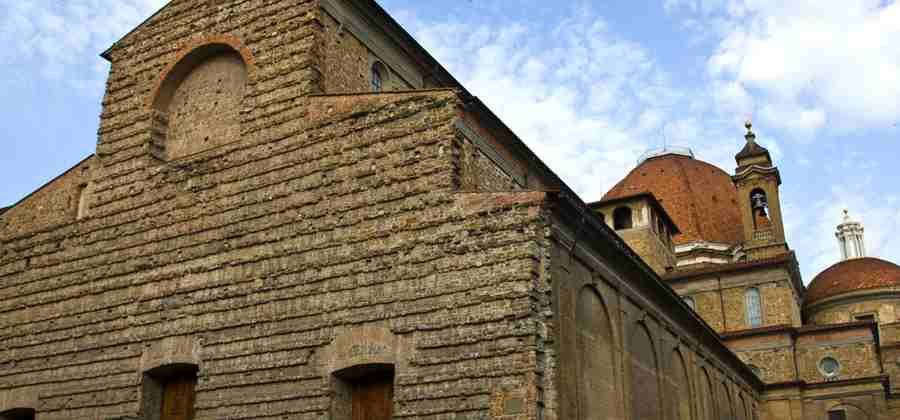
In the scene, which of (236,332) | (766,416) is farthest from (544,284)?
(766,416)

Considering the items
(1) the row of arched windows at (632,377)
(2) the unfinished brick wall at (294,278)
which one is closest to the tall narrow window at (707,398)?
(1) the row of arched windows at (632,377)

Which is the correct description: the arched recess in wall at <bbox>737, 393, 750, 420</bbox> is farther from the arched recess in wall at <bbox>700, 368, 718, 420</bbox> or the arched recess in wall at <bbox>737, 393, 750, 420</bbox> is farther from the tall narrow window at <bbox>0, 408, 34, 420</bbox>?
the tall narrow window at <bbox>0, 408, 34, 420</bbox>

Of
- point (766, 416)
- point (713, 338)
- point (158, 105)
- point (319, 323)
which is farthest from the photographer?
point (766, 416)

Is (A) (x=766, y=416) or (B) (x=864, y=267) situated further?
(B) (x=864, y=267)

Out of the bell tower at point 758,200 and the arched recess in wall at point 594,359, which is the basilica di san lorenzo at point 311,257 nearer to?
the arched recess in wall at point 594,359

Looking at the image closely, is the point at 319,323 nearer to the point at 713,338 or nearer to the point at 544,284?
the point at 544,284

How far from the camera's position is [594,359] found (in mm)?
14430

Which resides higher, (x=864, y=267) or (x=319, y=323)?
(x=864, y=267)

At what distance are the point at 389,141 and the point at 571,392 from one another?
4.61 m

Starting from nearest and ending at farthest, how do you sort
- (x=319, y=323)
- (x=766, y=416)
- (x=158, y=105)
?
(x=319, y=323) → (x=158, y=105) → (x=766, y=416)

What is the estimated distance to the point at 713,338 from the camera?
23.6m

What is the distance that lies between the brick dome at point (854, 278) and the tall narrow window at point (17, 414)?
30.0 meters

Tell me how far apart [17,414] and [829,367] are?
82.6ft

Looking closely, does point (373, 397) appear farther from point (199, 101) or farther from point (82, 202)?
point (82, 202)
